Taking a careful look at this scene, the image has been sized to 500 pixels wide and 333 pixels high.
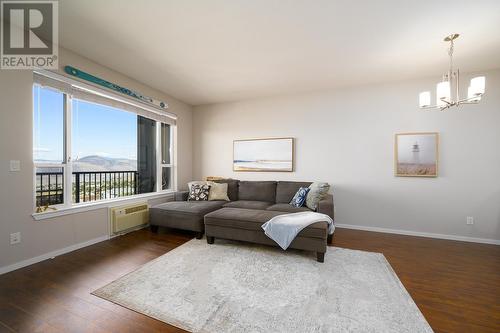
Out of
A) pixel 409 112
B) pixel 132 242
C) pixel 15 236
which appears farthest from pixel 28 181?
pixel 409 112

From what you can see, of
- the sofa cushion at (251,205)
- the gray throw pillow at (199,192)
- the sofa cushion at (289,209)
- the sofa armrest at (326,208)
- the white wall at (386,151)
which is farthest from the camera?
the gray throw pillow at (199,192)

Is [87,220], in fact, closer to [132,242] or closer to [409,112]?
[132,242]

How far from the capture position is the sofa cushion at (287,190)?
3.85 metres

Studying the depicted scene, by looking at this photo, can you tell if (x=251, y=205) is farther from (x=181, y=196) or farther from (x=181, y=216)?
(x=181, y=196)

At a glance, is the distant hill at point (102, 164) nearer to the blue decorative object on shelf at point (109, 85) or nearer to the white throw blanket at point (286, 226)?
the blue decorative object on shelf at point (109, 85)

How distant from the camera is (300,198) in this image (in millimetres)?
3486

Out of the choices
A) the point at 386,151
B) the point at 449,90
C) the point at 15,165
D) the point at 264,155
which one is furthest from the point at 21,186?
the point at 386,151

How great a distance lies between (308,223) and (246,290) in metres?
1.06

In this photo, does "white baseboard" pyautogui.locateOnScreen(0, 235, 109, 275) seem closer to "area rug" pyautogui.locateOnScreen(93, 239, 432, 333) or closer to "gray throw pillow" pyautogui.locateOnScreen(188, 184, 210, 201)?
"area rug" pyautogui.locateOnScreen(93, 239, 432, 333)

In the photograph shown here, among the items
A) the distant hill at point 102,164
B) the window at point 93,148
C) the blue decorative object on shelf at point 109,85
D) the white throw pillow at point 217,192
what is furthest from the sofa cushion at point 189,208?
the blue decorative object on shelf at point 109,85

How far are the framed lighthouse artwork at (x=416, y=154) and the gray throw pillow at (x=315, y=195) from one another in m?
1.31

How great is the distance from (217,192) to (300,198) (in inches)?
64.4

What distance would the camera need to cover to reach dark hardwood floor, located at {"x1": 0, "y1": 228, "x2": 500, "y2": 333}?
1.51 m

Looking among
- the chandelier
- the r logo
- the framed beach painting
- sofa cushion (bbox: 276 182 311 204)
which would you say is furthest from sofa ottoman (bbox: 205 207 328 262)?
the r logo
